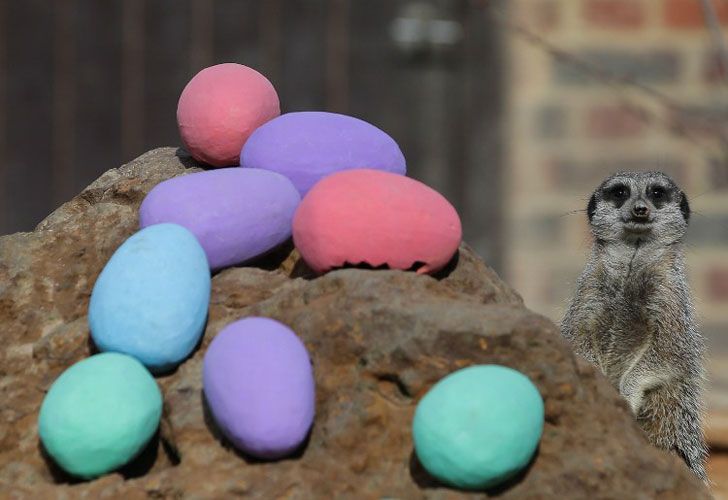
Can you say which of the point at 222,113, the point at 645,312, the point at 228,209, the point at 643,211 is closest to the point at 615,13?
the point at 643,211

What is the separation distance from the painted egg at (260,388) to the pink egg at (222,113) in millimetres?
632

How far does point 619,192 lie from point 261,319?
4.48 ft

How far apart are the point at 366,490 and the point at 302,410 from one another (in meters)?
0.15

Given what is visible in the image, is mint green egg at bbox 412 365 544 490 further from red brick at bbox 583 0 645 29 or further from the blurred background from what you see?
red brick at bbox 583 0 645 29

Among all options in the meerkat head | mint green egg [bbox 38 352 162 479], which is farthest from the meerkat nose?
mint green egg [bbox 38 352 162 479]

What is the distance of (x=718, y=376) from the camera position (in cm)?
534

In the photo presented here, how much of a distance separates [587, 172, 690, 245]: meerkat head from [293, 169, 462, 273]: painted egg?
37.8 inches

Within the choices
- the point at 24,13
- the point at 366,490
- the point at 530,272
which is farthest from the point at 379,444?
the point at 24,13

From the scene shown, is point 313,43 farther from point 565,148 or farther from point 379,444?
point 379,444

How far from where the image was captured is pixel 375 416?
2.38 meters

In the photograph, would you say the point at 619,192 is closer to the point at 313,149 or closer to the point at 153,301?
the point at 313,149

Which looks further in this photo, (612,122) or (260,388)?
(612,122)

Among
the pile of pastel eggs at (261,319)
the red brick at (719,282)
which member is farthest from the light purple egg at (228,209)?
the red brick at (719,282)

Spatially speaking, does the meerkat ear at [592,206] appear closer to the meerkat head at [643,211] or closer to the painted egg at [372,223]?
the meerkat head at [643,211]
